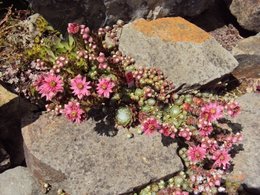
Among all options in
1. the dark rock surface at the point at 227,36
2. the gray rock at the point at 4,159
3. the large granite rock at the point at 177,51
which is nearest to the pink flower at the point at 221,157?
the large granite rock at the point at 177,51

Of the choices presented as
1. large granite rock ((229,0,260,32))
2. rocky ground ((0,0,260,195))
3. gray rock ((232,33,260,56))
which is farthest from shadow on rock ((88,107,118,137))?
large granite rock ((229,0,260,32))

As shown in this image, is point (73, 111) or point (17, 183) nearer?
point (73, 111)

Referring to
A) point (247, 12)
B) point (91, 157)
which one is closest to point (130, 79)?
point (91, 157)

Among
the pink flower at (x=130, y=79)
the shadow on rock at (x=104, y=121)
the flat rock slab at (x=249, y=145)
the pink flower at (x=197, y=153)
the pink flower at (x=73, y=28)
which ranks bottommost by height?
the flat rock slab at (x=249, y=145)

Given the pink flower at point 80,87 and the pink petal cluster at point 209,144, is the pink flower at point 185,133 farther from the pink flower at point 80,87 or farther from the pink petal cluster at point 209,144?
the pink flower at point 80,87

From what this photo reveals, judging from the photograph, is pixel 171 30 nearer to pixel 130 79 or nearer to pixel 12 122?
pixel 130 79

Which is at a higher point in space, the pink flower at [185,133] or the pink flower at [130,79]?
the pink flower at [130,79]

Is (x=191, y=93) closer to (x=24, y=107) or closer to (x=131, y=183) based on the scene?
(x=131, y=183)
